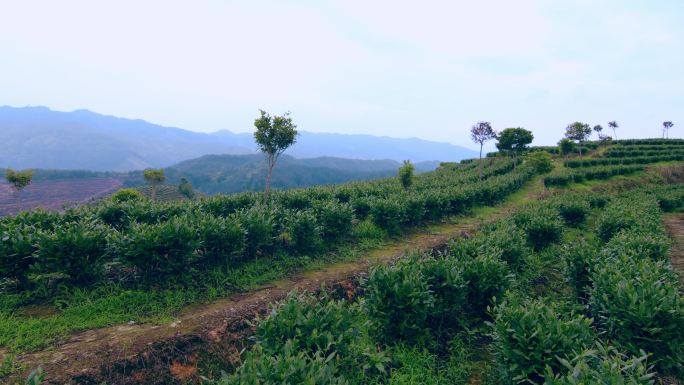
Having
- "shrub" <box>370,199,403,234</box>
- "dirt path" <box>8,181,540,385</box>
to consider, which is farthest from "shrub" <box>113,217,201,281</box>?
"shrub" <box>370,199,403,234</box>

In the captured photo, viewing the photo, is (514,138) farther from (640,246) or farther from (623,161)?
(640,246)

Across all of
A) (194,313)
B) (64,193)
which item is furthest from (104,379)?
(64,193)

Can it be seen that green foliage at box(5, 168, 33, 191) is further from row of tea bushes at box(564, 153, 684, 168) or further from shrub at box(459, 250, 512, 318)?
row of tea bushes at box(564, 153, 684, 168)

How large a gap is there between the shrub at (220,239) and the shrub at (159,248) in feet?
1.26

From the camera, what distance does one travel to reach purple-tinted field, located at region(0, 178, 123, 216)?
7982 cm

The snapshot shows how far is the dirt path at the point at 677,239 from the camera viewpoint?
11.5 m

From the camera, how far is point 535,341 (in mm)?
4711

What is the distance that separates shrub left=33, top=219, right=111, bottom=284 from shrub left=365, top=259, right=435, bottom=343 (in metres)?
6.21

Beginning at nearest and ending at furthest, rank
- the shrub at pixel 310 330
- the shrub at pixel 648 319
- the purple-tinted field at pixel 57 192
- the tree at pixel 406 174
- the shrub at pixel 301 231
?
the shrub at pixel 310 330 → the shrub at pixel 648 319 → the shrub at pixel 301 231 → the tree at pixel 406 174 → the purple-tinted field at pixel 57 192

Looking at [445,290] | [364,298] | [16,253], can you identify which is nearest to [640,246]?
[445,290]

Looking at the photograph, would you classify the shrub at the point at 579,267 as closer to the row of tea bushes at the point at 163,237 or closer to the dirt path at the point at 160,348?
the row of tea bushes at the point at 163,237

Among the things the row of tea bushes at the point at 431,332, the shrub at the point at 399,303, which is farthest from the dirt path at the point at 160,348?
the shrub at the point at 399,303

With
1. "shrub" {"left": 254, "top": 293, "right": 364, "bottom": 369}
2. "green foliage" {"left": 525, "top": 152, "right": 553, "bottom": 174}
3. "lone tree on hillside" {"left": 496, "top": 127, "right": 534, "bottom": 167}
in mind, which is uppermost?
"lone tree on hillside" {"left": 496, "top": 127, "right": 534, "bottom": 167}

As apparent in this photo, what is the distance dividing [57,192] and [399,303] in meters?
124
